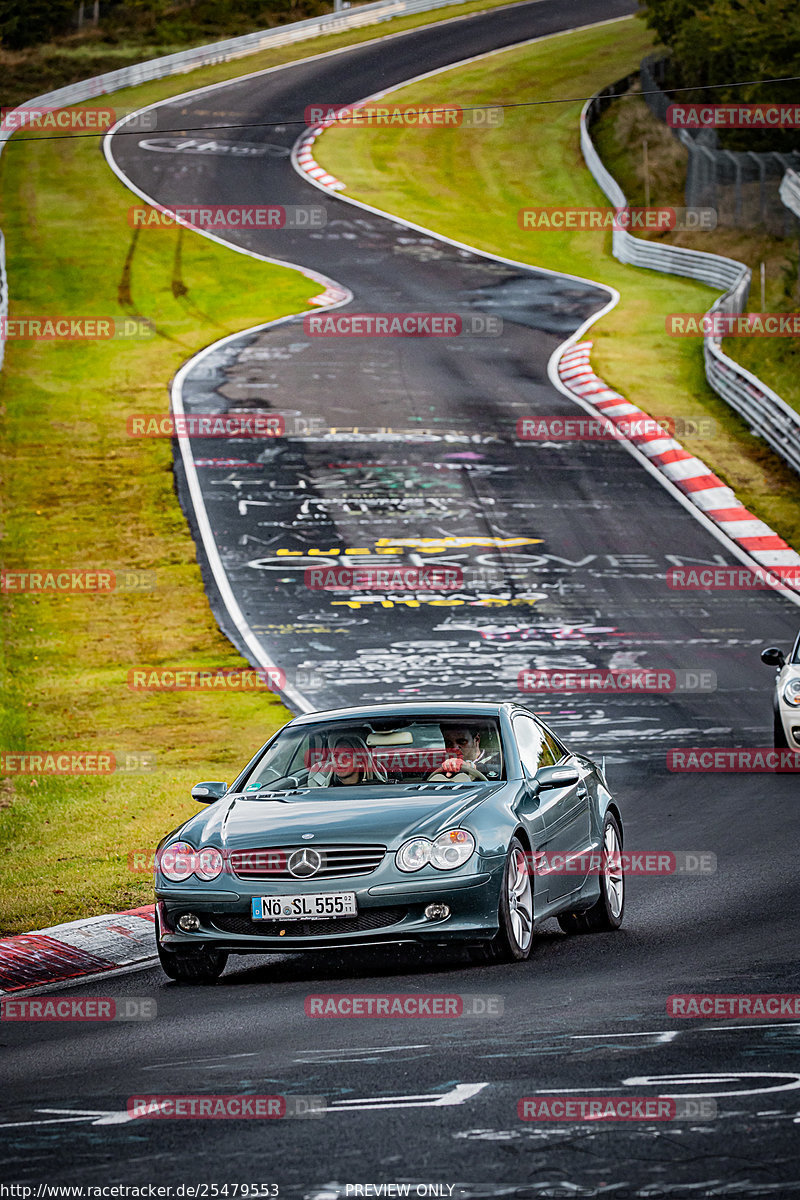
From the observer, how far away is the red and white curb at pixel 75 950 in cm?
934

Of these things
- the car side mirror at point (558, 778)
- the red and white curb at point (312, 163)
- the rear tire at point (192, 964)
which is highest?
the car side mirror at point (558, 778)

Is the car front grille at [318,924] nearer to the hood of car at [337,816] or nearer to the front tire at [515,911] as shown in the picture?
the hood of car at [337,816]

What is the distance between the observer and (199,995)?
862 cm

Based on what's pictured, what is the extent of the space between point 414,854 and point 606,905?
190cm

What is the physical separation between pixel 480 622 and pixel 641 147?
134 feet

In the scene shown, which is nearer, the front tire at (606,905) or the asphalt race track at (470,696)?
the asphalt race track at (470,696)

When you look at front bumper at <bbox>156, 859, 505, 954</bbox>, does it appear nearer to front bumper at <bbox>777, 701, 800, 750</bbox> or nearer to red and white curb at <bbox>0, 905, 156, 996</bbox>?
red and white curb at <bbox>0, 905, 156, 996</bbox>

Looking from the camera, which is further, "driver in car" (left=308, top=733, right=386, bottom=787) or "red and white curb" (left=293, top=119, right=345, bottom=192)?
"red and white curb" (left=293, top=119, right=345, bottom=192)

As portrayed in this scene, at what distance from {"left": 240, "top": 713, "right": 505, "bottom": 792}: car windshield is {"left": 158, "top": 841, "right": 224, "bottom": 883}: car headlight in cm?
83

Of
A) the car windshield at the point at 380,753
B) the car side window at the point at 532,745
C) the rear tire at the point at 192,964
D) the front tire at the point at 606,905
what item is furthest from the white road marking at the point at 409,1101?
the front tire at the point at 606,905

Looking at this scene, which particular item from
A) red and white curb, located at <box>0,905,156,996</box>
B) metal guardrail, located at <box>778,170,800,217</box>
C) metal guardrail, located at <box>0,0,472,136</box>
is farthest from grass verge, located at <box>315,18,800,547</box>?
red and white curb, located at <box>0,905,156,996</box>

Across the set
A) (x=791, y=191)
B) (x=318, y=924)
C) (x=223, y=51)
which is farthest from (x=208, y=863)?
(x=223, y=51)

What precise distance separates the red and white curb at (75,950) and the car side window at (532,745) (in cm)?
235

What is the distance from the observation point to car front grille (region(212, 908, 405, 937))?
845 cm
